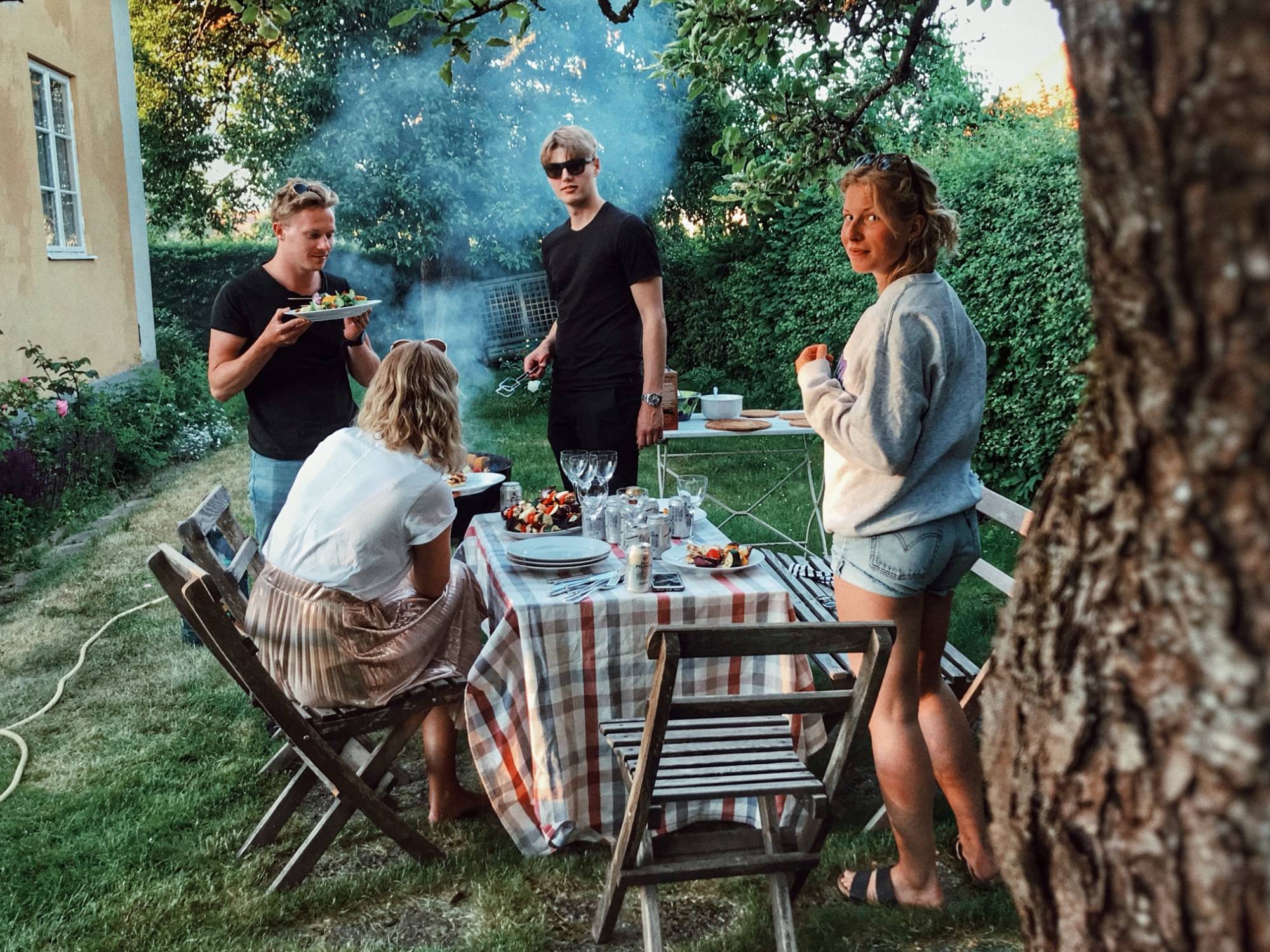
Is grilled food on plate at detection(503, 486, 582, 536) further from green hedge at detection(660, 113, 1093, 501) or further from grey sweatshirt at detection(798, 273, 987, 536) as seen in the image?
green hedge at detection(660, 113, 1093, 501)

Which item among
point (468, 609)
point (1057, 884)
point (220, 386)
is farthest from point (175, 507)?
point (1057, 884)

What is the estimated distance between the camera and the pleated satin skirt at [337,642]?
3154 mm

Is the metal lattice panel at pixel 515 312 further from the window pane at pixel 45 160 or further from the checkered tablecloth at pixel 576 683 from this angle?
the checkered tablecloth at pixel 576 683

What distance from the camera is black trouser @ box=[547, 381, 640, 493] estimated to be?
15.1ft

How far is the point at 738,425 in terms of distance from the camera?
541cm

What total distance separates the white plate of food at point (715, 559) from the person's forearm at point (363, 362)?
1823mm

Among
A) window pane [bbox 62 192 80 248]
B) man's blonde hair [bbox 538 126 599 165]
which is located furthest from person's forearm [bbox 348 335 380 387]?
window pane [bbox 62 192 80 248]

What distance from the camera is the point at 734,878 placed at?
3215 mm

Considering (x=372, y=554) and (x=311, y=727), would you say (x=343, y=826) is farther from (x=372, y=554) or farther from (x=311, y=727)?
(x=372, y=554)

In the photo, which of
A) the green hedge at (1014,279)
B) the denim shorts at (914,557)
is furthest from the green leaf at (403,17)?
the green hedge at (1014,279)

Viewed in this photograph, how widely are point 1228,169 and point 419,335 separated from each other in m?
13.3

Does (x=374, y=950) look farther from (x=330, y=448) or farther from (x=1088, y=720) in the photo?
(x=1088, y=720)

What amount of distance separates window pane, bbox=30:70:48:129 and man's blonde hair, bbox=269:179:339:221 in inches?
281

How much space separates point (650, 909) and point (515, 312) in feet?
34.4
